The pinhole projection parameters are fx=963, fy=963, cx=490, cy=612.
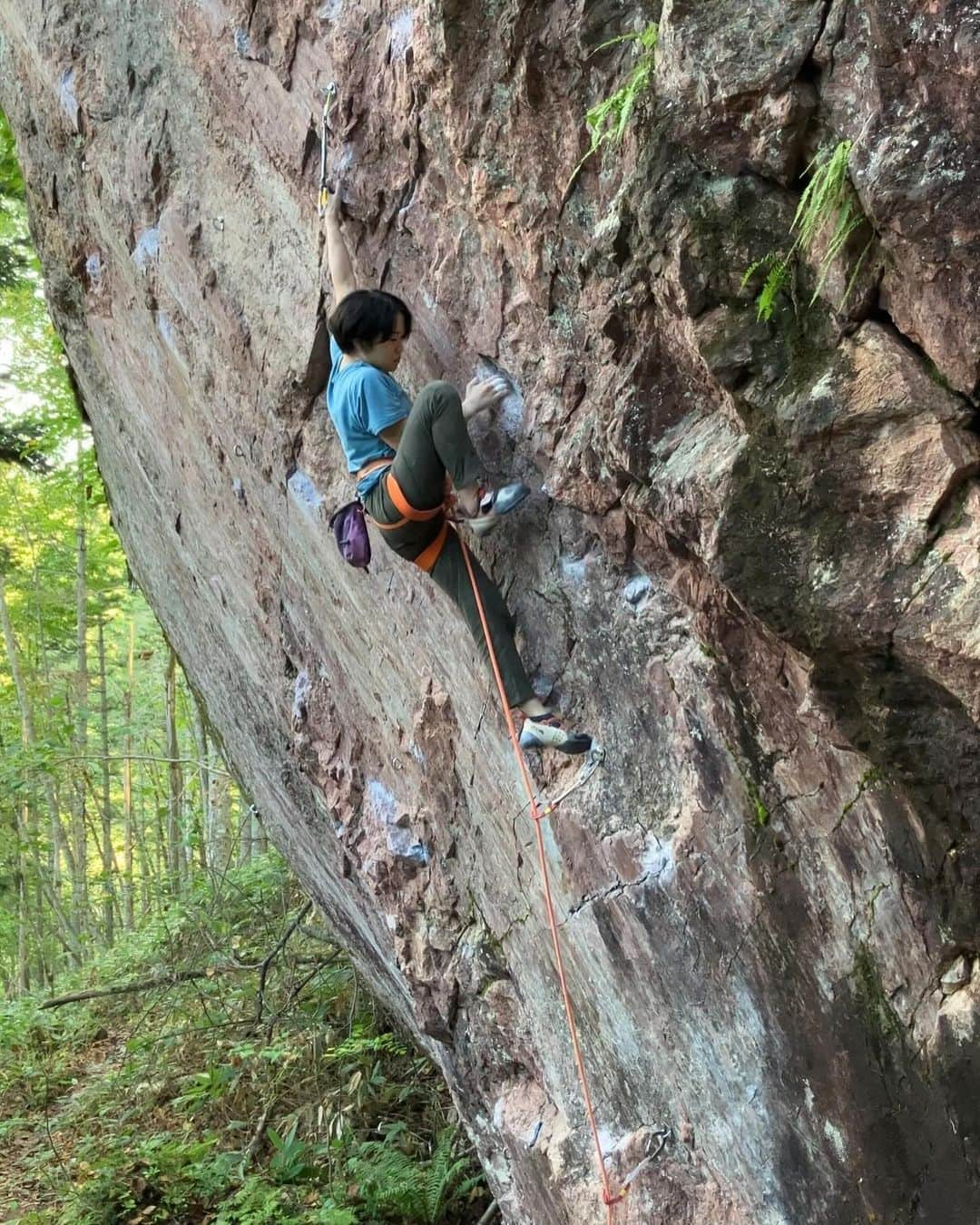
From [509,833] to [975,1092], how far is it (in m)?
2.02

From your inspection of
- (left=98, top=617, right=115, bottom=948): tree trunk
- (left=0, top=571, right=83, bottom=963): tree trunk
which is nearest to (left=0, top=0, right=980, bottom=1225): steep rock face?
(left=0, top=571, right=83, bottom=963): tree trunk

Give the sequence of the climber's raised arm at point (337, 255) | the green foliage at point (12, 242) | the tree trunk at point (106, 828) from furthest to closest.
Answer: the tree trunk at point (106, 828), the green foliage at point (12, 242), the climber's raised arm at point (337, 255)

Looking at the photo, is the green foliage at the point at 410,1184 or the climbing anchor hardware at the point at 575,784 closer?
the climbing anchor hardware at the point at 575,784

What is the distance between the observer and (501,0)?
3332 mm

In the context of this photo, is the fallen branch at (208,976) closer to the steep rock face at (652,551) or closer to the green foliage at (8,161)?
Result: the steep rock face at (652,551)

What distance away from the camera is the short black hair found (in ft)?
12.4

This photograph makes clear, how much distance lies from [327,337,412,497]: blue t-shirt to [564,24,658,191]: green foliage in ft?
3.69

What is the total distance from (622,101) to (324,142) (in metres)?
1.92

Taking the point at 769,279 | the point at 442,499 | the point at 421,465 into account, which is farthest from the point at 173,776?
the point at 769,279

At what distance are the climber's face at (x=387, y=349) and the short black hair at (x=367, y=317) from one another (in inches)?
0.5

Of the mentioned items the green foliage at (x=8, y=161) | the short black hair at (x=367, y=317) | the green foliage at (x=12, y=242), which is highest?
the green foliage at (x=12, y=242)

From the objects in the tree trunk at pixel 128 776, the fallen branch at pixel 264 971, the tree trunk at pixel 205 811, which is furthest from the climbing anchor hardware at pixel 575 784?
the tree trunk at pixel 128 776

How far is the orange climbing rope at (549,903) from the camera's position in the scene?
387 centimetres

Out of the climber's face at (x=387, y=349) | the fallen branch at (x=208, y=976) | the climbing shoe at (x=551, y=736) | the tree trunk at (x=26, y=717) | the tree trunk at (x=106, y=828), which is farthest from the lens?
the tree trunk at (x=106, y=828)
